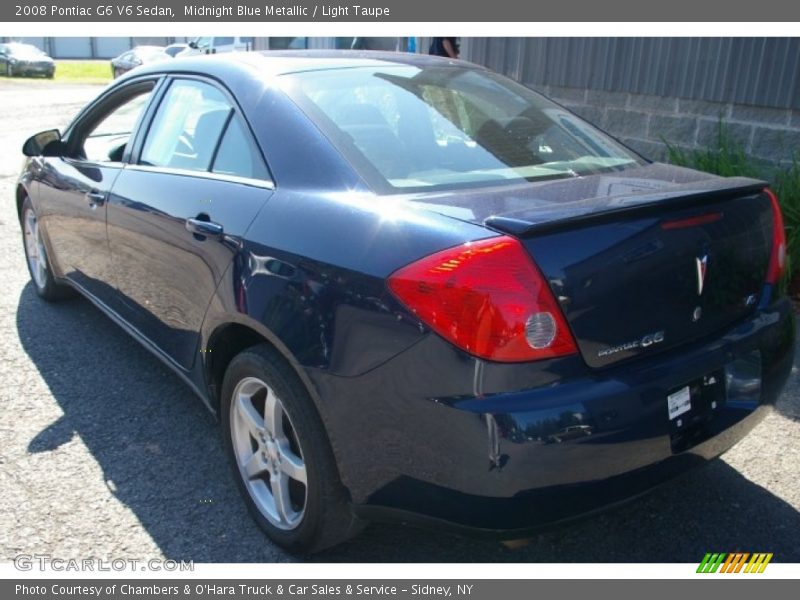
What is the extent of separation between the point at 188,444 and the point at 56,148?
6.84 feet

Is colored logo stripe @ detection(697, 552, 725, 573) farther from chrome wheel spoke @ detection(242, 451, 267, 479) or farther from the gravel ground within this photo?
chrome wheel spoke @ detection(242, 451, 267, 479)

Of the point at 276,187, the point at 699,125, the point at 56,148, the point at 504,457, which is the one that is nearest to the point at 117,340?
the point at 56,148

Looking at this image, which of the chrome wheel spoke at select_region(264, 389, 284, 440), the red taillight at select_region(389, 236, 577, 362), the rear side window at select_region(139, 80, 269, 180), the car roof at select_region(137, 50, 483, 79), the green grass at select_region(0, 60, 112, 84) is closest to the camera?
the red taillight at select_region(389, 236, 577, 362)

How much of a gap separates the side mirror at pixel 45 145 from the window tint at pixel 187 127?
3.56ft

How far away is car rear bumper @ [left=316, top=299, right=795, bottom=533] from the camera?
1948mm

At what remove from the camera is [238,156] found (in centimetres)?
288

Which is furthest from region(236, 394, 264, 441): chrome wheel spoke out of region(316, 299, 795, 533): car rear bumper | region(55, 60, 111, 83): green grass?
region(55, 60, 111, 83): green grass

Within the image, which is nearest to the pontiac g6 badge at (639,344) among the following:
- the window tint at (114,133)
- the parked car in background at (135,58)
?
the window tint at (114,133)

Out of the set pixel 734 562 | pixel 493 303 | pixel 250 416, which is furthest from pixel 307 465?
pixel 734 562

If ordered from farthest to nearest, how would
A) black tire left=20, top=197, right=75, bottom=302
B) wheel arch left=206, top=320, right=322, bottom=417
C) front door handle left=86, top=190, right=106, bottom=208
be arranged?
black tire left=20, top=197, right=75, bottom=302
front door handle left=86, top=190, right=106, bottom=208
wheel arch left=206, top=320, right=322, bottom=417

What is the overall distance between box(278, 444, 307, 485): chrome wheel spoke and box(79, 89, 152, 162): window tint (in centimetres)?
201

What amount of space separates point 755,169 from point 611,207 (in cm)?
405

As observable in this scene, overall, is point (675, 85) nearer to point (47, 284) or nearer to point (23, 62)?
point (47, 284)

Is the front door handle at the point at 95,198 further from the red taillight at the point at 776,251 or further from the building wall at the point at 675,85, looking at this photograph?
the building wall at the point at 675,85
